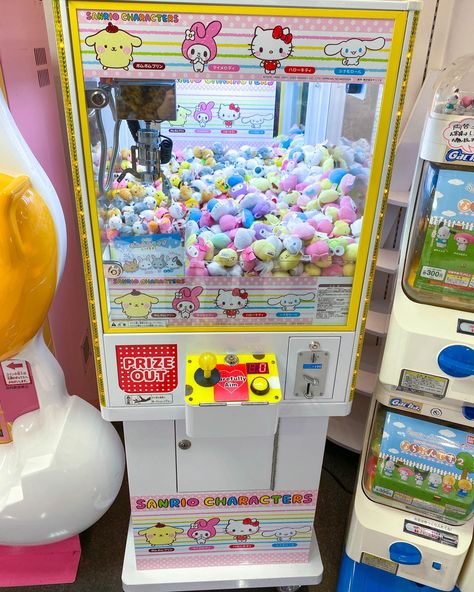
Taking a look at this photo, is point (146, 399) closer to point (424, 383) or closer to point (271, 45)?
point (424, 383)

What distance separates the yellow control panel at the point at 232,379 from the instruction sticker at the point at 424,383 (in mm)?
350

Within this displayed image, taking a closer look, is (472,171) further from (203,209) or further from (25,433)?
(25,433)

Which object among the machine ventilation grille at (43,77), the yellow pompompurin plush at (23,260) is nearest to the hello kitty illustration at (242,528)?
the yellow pompompurin plush at (23,260)

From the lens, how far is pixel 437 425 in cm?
150

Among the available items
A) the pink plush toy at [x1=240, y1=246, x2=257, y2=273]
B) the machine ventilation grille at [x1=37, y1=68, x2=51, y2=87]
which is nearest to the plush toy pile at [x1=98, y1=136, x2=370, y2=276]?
the pink plush toy at [x1=240, y1=246, x2=257, y2=273]

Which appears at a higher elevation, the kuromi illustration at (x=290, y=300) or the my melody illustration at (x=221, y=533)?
the kuromi illustration at (x=290, y=300)

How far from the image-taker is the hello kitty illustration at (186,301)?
1255 millimetres

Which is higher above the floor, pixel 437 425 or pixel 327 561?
pixel 437 425

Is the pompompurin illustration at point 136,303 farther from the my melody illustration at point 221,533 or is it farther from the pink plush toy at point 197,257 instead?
the my melody illustration at point 221,533

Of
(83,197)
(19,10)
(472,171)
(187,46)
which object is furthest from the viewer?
(19,10)

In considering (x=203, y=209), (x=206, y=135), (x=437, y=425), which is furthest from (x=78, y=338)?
(x=437, y=425)

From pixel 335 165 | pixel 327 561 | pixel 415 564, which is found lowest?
pixel 327 561

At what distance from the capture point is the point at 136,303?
1.26 m

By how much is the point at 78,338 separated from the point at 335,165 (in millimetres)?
1199
